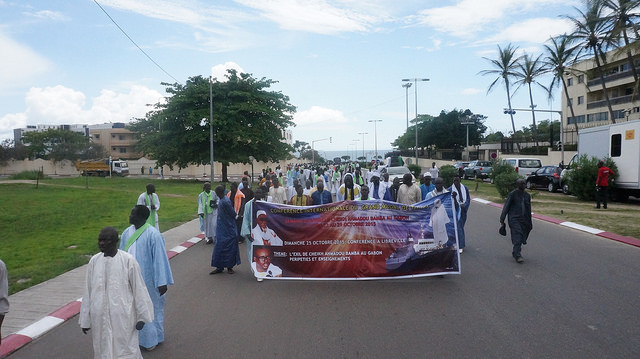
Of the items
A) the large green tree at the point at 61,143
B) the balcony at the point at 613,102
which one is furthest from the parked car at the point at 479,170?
the large green tree at the point at 61,143

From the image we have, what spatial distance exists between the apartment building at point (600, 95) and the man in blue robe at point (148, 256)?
47.0 metres

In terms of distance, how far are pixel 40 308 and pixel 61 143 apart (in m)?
75.6

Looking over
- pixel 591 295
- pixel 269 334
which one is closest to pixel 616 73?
pixel 591 295

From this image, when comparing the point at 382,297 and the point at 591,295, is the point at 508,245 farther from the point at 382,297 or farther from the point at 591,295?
the point at 382,297

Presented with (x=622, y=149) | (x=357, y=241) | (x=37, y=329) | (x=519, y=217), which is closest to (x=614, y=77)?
(x=622, y=149)

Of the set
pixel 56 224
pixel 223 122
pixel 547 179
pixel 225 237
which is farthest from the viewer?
pixel 223 122

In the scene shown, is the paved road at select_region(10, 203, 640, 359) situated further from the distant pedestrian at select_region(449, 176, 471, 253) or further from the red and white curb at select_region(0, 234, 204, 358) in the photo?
the distant pedestrian at select_region(449, 176, 471, 253)

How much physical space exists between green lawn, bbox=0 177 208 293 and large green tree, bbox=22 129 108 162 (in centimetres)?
4813

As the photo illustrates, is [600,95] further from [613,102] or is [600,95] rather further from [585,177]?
[585,177]

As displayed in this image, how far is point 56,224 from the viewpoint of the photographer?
1619 centimetres

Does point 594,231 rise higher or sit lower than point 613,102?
lower

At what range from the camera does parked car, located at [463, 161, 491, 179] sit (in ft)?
→ 129

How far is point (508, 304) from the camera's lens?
6652mm

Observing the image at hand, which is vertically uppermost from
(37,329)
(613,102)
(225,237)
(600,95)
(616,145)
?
(600,95)
